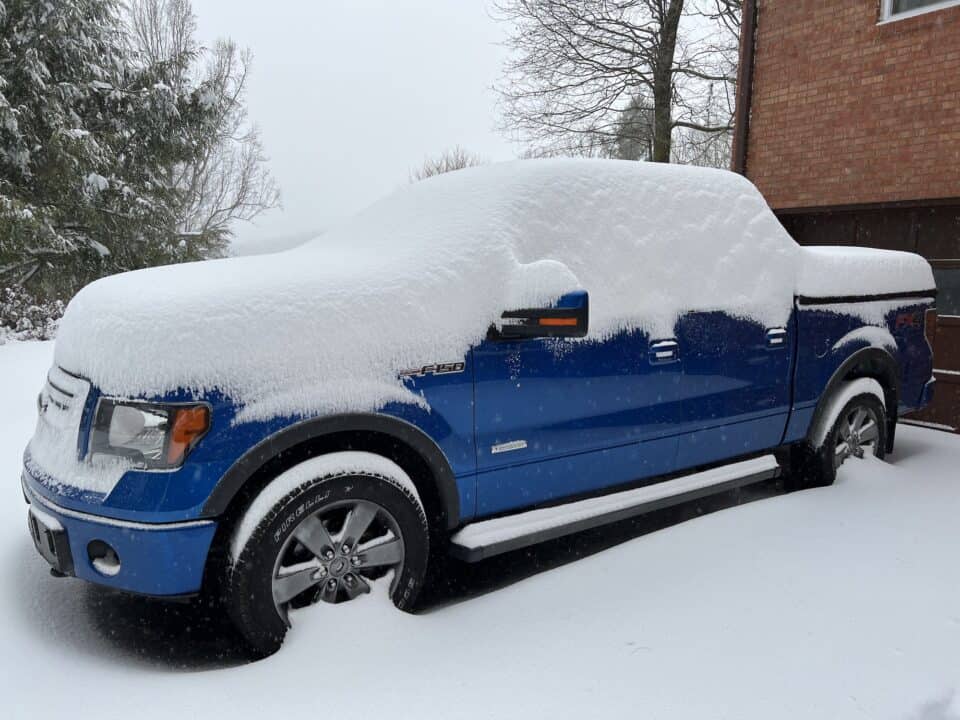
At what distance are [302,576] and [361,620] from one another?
28cm

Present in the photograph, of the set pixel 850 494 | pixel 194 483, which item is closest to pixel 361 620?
pixel 194 483

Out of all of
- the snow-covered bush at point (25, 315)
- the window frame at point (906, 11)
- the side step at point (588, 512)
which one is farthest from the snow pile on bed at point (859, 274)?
the snow-covered bush at point (25, 315)

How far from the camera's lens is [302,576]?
2.49 metres

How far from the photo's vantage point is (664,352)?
342 centimetres

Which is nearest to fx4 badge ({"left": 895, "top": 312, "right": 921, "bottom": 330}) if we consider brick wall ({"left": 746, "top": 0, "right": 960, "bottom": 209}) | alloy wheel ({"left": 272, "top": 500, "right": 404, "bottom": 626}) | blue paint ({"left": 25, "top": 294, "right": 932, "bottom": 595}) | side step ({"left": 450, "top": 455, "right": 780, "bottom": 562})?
blue paint ({"left": 25, "top": 294, "right": 932, "bottom": 595})

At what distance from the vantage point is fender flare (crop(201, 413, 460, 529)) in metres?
2.33

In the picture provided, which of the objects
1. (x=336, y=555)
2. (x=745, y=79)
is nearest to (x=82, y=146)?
(x=745, y=79)

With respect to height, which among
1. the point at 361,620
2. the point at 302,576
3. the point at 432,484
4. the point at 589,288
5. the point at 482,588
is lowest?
the point at 482,588

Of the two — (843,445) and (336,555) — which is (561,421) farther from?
(843,445)

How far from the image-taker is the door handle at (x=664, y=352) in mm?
3379

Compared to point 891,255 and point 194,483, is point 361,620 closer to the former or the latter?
point 194,483

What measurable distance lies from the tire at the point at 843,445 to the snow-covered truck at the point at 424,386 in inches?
12.9

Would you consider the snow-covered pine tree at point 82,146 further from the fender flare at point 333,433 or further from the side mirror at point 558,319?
the side mirror at point 558,319

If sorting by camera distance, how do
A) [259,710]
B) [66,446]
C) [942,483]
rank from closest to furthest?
1. [259,710]
2. [66,446]
3. [942,483]
